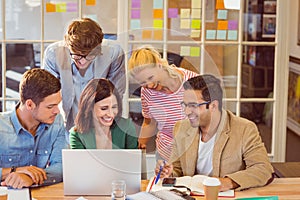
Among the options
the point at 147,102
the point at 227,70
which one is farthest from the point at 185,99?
the point at 227,70

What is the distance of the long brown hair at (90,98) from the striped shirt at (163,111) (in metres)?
0.14

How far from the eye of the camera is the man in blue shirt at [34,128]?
2885mm

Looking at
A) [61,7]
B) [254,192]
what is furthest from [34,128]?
[61,7]

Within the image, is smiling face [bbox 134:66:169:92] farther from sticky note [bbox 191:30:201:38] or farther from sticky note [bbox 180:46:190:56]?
Answer: sticky note [bbox 191:30:201:38]

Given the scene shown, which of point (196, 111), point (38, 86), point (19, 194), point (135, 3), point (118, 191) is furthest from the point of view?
point (135, 3)

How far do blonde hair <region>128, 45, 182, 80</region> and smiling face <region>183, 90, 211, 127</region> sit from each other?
0.10m

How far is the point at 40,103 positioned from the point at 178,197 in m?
0.88

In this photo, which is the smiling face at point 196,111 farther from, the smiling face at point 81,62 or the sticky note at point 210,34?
the sticky note at point 210,34

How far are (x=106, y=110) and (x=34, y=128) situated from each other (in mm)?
425

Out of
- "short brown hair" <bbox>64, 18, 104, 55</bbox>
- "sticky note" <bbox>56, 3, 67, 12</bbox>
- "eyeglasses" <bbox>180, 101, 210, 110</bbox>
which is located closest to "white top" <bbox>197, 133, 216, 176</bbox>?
"eyeglasses" <bbox>180, 101, 210, 110</bbox>

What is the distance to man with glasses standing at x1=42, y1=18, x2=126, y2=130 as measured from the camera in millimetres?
2781

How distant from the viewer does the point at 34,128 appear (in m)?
2.93

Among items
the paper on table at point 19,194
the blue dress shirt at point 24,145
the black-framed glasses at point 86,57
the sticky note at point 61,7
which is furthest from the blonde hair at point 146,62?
the sticky note at point 61,7

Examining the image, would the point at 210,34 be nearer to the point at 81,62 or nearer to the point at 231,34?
the point at 231,34
